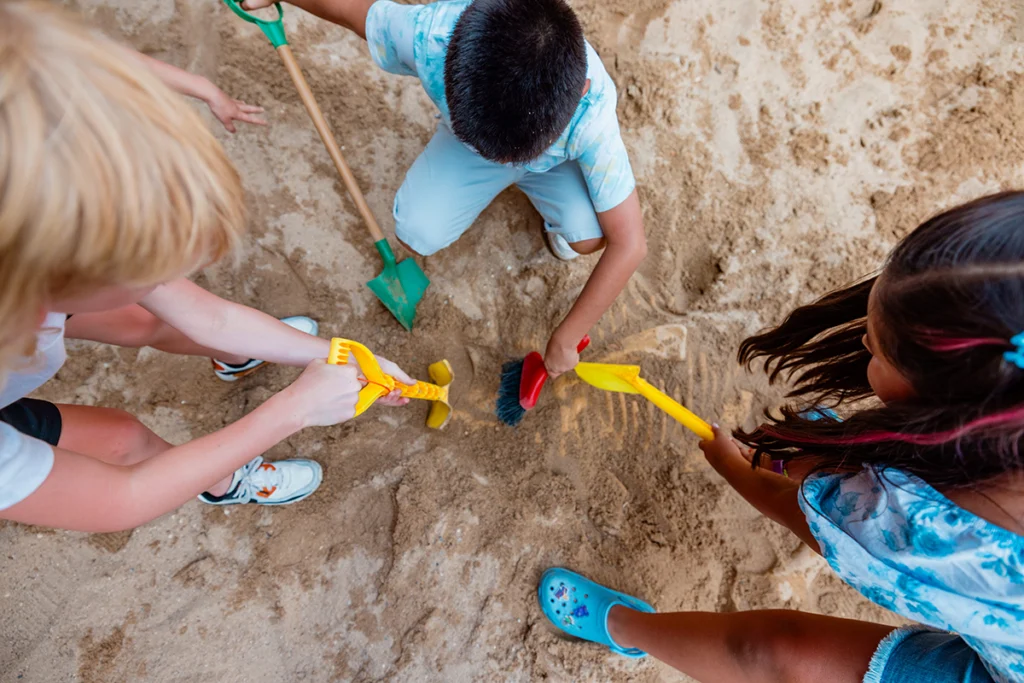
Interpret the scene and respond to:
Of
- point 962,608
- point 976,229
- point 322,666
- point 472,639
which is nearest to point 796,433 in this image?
point 962,608

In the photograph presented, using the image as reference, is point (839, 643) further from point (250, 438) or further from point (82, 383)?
point (82, 383)

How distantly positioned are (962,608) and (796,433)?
1.10 feet

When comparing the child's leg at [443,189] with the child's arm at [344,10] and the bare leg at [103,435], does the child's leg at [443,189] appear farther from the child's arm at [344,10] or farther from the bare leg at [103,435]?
the bare leg at [103,435]

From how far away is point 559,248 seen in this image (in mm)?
1463

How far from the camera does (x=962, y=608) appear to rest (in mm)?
754

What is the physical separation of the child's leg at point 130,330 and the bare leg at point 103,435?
170 mm

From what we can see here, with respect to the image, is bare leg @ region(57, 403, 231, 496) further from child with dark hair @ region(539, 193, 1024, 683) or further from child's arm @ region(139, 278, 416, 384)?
child with dark hair @ region(539, 193, 1024, 683)

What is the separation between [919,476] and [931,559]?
0.11 m

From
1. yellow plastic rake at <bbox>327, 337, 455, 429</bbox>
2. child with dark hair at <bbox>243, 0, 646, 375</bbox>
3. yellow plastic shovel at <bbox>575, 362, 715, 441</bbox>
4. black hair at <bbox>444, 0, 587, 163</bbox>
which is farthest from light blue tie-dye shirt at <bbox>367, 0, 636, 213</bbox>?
yellow plastic rake at <bbox>327, 337, 455, 429</bbox>

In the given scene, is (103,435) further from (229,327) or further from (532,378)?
(532,378)

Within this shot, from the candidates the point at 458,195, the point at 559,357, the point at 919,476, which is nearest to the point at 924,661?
the point at 919,476

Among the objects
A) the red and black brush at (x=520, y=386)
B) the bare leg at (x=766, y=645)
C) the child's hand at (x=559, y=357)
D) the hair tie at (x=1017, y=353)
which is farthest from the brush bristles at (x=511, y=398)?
the hair tie at (x=1017, y=353)

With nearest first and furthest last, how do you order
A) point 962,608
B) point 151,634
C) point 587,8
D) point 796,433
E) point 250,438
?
point 962,608
point 250,438
point 796,433
point 151,634
point 587,8

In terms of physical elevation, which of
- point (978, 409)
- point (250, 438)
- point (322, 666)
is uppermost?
point (978, 409)
